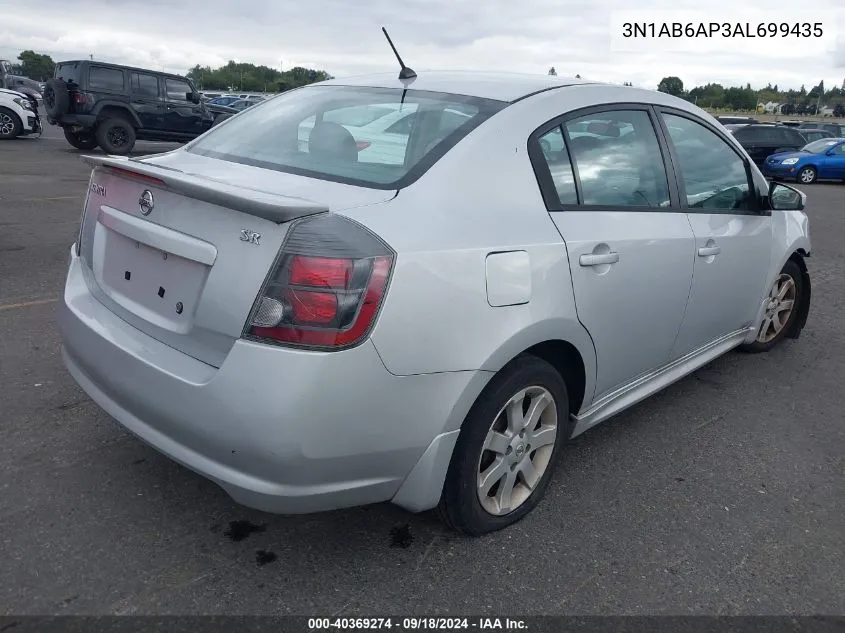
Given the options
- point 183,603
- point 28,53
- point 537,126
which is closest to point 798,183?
point 537,126

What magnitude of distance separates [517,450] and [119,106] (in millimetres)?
15879

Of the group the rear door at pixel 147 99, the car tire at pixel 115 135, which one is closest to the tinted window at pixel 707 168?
the car tire at pixel 115 135

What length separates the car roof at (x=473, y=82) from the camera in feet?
9.73

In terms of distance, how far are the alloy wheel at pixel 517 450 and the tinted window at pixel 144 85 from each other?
1614 centimetres

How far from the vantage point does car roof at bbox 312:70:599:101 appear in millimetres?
2965

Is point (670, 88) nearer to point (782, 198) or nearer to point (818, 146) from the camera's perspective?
point (782, 198)

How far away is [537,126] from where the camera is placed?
9.19ft

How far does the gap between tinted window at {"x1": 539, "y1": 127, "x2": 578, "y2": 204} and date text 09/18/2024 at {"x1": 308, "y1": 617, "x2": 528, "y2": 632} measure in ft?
4.89

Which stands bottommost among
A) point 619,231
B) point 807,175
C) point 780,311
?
point 807,175

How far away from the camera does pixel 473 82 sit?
3109 mm

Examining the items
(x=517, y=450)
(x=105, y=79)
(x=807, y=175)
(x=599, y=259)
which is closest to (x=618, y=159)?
(x=599, y=259)

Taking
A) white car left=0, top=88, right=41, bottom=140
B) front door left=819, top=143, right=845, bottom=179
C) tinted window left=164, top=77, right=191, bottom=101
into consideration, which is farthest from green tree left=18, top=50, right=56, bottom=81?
front door left=819, top=143, right=845, bottom=179

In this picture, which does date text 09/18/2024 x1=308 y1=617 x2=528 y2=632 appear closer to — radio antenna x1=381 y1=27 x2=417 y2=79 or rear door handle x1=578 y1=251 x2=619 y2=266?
rear door handle x1=578 y1=251 x2=619 y2=266

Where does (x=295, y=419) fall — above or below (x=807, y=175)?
above
